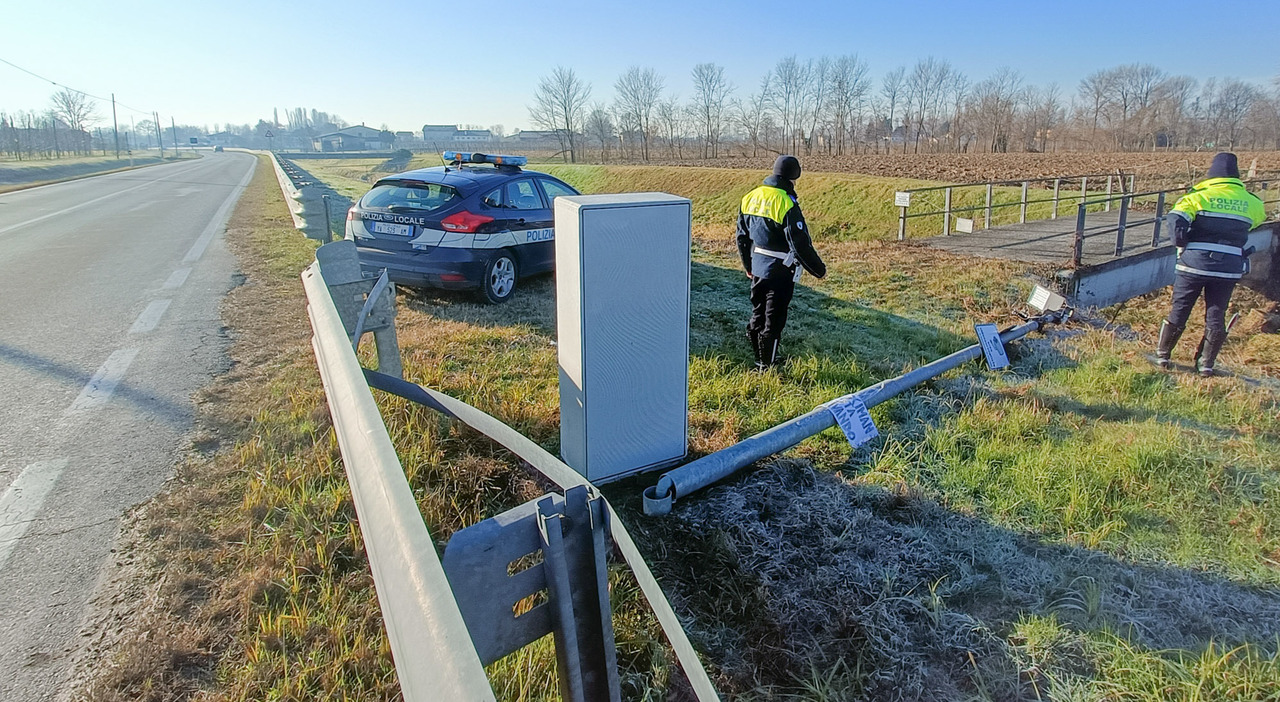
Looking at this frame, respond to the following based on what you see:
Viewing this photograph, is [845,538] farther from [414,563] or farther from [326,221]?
[326,221]

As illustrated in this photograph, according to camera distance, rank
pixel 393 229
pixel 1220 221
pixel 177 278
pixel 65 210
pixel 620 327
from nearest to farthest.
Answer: pixel 620 327
pixel 1220 221
pixel 393 229
pixel 177 278
pixel 65 210

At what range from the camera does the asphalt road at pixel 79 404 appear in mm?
2693

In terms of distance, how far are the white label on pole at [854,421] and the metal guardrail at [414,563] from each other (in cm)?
237

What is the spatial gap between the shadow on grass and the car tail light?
4.68 meters

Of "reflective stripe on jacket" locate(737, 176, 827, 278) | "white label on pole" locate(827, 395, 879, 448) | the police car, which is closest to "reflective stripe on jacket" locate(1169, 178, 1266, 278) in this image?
"reflective stripe on jacket" locate(737, 176, 827, 278)

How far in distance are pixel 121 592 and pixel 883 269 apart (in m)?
9.83

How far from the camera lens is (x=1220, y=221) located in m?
5.93

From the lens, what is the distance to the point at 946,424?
452 centimetres

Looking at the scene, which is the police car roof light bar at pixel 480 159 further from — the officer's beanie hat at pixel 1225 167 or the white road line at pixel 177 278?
the officer's beanie hat at pixel 1225 167

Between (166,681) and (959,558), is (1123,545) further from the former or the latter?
(166,681)

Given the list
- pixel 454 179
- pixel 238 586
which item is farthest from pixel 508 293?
pixel 238 586

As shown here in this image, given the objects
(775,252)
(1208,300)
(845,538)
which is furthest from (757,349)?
(1208,300)

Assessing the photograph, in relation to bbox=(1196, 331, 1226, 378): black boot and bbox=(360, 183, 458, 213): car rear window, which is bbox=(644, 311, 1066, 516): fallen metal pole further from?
bbox=(360, 183, 458, 213): car rear window

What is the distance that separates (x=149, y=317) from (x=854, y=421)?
6725 millimetres
